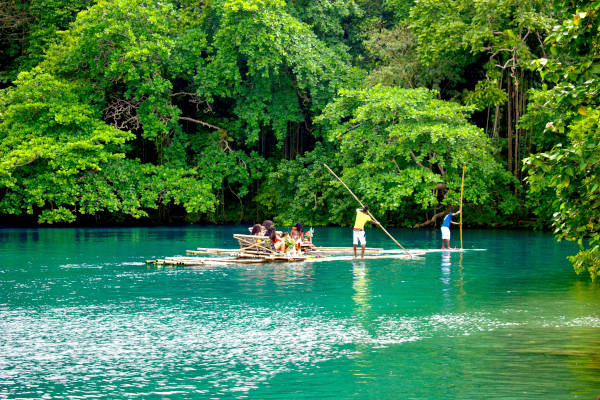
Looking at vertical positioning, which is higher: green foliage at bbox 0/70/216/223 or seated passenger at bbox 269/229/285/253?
green foliage at bbox 0/70/216/223

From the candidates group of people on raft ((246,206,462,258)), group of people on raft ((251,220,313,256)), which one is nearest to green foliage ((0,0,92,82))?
group of people on raft ((251,220,313,256))

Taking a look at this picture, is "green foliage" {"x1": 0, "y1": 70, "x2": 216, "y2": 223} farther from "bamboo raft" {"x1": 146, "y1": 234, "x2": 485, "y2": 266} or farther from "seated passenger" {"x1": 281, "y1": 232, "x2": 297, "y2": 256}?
"seated passenger" {"x1": 281, "y1": 232, "x2": 297, "y2": 256}

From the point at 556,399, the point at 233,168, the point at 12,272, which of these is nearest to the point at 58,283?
the point at 12,272

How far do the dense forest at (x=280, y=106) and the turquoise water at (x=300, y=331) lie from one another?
15350 mm

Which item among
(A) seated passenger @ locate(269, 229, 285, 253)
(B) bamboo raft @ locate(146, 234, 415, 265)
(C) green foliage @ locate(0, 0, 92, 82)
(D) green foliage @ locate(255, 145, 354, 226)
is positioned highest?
(C) green foliage @ locate(0, 0, 92, 82)

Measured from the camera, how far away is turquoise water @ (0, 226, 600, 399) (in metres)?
9.25

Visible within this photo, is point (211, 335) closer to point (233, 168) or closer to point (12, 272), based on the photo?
point (12, 272)

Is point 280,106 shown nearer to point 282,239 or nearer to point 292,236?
point 292,236

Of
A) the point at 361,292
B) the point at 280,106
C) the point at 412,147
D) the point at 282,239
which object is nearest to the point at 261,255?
the point at 282,239

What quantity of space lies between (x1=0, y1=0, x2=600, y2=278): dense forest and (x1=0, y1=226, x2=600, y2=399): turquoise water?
50.4 ft

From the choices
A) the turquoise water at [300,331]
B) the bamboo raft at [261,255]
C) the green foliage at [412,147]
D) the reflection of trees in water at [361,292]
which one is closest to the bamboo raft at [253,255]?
the bamboo raft at [261,255]

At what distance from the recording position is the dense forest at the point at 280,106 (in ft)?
120

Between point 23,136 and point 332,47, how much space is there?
16.8 m

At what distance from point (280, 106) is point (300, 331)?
105ft
